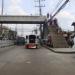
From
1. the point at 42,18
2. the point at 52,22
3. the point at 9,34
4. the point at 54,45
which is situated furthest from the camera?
the point at 9,34

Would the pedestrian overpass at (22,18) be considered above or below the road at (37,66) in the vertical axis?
above

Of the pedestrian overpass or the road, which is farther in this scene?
the pedestrian overpass

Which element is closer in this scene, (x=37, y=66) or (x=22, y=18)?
(x=37, y=66)

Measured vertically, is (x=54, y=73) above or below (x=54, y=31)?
below

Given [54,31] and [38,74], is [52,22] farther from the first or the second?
[38,74]

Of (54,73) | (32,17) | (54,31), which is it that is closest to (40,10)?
(32,17)

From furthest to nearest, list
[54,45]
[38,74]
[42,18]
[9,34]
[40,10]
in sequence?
[9,34]
[40,10]
[42,18]
[54,45]
[38,74]

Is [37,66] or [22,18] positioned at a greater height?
[22,18]

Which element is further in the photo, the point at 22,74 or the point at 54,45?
the point at 54,45

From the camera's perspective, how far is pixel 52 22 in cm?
6359

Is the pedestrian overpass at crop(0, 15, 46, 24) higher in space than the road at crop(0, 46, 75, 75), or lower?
higher

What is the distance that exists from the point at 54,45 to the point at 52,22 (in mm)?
17747

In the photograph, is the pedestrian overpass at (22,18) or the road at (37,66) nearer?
the road at (37,66)

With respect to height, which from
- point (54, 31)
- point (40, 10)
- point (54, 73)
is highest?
point (40, 10)
